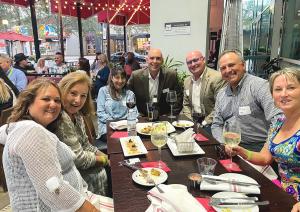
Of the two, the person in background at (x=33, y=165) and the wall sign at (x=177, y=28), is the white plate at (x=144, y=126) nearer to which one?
the person in background at (x=33, y=165)

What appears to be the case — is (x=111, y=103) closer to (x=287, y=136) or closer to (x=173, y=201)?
(x=287, y=136)

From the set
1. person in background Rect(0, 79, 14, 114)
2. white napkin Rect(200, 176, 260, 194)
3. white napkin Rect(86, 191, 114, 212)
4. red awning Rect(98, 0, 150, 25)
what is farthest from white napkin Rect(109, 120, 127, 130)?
red awning Rect(98, 0, 150, 25)

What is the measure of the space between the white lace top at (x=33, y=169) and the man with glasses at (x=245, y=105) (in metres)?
1.35

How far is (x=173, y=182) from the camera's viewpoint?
4.20 feet

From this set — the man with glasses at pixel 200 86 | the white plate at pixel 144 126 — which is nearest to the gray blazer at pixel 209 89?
the man with glasses at pixel 200 86

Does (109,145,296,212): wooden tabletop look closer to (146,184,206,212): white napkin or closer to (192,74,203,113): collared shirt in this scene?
(146,184,206,212): white napkin

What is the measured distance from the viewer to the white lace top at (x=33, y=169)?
110 centimetres

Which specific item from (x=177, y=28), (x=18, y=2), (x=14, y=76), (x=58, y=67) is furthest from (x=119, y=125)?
(x=18, y=2)

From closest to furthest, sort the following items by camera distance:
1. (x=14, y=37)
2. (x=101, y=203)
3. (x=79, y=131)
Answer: (x=101, y=203), (x=79, y=131), (x=14, y=37)

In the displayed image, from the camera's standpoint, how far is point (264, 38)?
7.41 meters

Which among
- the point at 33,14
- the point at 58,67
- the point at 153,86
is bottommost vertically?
the point at 153,86

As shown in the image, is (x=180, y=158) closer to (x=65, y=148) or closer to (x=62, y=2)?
(x=65, y=148)

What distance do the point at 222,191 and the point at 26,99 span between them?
110 centimetres

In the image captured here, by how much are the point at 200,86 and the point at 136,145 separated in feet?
5.47
